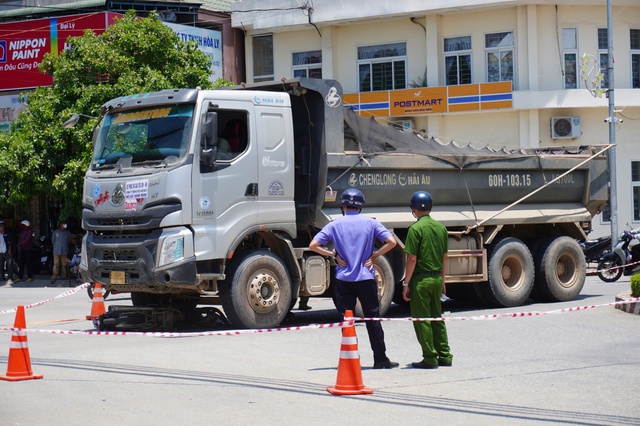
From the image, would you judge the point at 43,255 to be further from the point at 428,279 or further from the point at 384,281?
the point at 428,279

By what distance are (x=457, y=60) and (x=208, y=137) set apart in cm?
1997

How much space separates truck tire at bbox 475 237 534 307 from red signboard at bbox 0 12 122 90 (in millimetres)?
19595

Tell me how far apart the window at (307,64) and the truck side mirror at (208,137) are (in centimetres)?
2095

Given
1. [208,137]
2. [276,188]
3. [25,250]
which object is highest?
[208,137]

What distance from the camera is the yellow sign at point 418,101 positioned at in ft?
103

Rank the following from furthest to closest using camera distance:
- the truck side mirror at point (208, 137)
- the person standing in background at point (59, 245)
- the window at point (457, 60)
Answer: the window at point (457, 60) < the person standing in background at point (59, 245) < the truck side mirror at point (208, 137)

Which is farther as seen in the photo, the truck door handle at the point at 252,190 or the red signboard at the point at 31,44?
the red signboard at the point at 31,44

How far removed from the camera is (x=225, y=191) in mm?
13172

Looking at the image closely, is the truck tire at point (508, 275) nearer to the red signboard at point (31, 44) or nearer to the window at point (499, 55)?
the window at point (499, 55)

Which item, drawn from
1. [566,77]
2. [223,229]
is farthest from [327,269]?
[566,77]

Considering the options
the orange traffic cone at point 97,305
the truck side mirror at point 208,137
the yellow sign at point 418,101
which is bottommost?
the orange traffic cone at point 97,305

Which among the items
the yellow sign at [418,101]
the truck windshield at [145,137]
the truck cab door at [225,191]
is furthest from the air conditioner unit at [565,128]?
the truck windshield at [145,137]

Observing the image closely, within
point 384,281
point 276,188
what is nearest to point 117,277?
point 276,188

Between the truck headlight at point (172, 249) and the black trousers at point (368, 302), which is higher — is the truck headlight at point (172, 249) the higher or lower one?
the higher one
